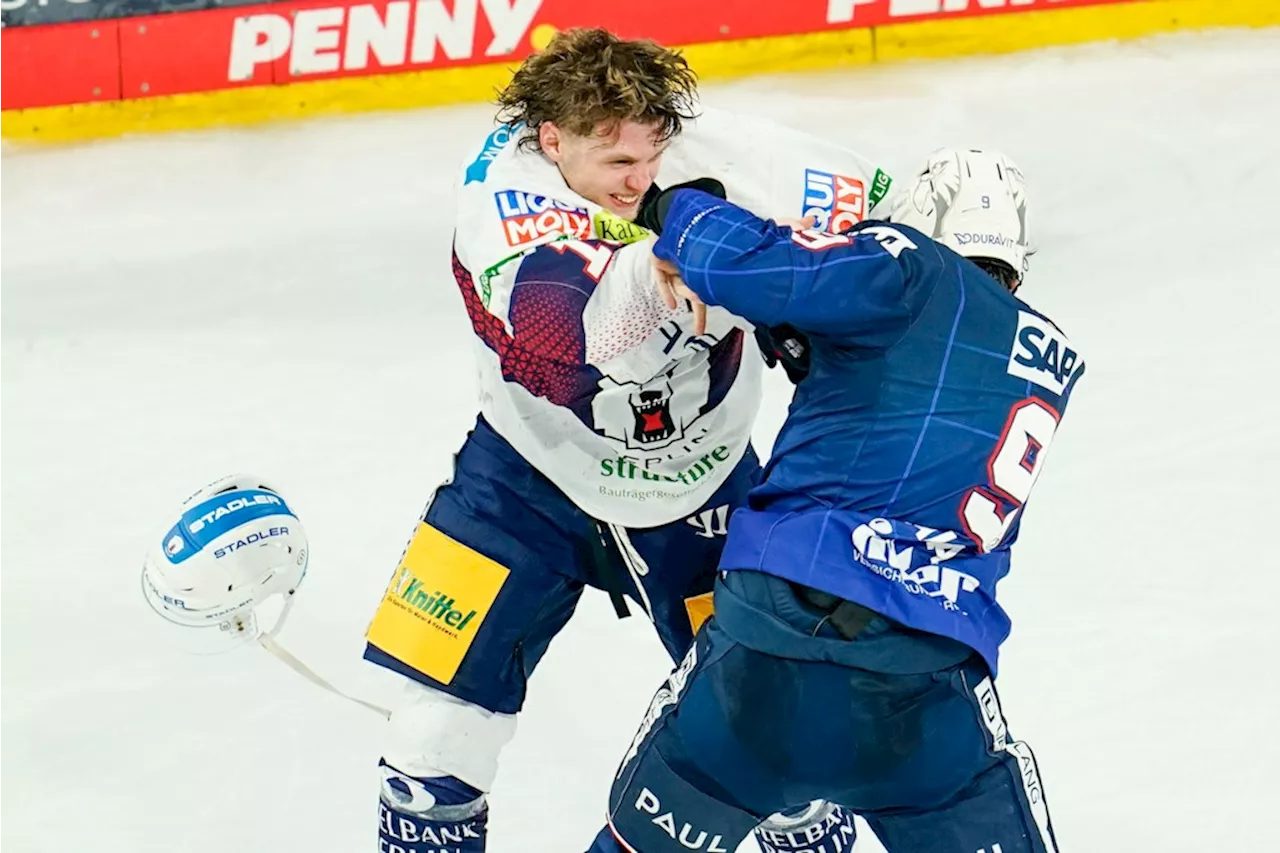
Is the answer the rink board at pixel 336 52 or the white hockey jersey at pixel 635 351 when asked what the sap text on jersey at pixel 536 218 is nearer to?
the white hockey jersey at pixel 635 351

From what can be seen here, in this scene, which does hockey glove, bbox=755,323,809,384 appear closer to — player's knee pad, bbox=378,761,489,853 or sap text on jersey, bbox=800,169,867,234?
sap text on jersey, bbox=800,169,867,234

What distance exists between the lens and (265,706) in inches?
118

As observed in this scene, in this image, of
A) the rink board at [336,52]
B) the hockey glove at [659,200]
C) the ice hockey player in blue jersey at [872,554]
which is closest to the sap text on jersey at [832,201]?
the hockey glove at [659,200]

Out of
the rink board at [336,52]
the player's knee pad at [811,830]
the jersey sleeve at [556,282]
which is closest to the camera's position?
the jersey sleeve at [556,282]

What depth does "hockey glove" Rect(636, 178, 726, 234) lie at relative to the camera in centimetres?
197

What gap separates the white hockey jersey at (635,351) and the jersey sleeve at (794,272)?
0.56ft

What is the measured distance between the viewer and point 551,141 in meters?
2.23

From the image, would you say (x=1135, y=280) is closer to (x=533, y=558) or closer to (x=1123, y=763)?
(x=1123, y=763)

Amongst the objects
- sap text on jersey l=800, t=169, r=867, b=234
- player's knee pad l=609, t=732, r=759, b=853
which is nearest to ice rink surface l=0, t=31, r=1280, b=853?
player's knee pad l=609, t=732, r=759, b=853

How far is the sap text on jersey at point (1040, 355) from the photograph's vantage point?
6.18 feet

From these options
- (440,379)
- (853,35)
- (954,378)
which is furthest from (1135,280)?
(954,378)

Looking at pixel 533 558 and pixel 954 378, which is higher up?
pixel 954 378

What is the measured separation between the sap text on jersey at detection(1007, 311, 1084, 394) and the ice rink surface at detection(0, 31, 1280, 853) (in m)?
1.01

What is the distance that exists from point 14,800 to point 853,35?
258 centimetres
